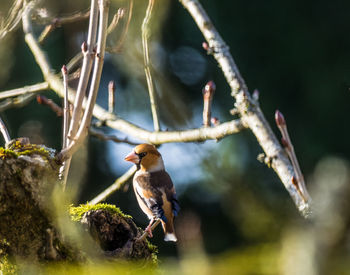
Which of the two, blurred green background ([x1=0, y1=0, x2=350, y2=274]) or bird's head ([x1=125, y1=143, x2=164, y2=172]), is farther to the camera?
blurred green background ([x1=0, y1=0, x2=350, y2=274])

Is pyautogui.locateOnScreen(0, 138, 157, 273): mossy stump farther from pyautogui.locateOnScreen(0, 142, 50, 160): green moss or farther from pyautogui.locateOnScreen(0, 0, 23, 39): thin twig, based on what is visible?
pyautogui.locateOnScreen(0, 0, 23, 39): thin twig

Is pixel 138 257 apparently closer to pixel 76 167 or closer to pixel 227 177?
pixel 227 177

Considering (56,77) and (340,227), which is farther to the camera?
(56,77)

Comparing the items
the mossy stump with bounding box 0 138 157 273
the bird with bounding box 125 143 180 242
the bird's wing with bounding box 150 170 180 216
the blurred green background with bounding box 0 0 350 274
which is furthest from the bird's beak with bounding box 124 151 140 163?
the blurred green background with bounding box 0 0 350 274

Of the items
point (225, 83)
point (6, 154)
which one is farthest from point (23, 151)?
point (225, 83)

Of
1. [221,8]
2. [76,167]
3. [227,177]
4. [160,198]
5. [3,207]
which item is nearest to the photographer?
[3,207]

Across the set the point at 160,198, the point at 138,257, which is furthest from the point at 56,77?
the point at 138,257

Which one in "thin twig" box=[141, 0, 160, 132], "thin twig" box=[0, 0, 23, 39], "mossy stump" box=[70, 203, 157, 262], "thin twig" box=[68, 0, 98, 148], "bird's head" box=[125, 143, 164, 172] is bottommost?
"mossy stump" box=[70, 203, 157, 262]
